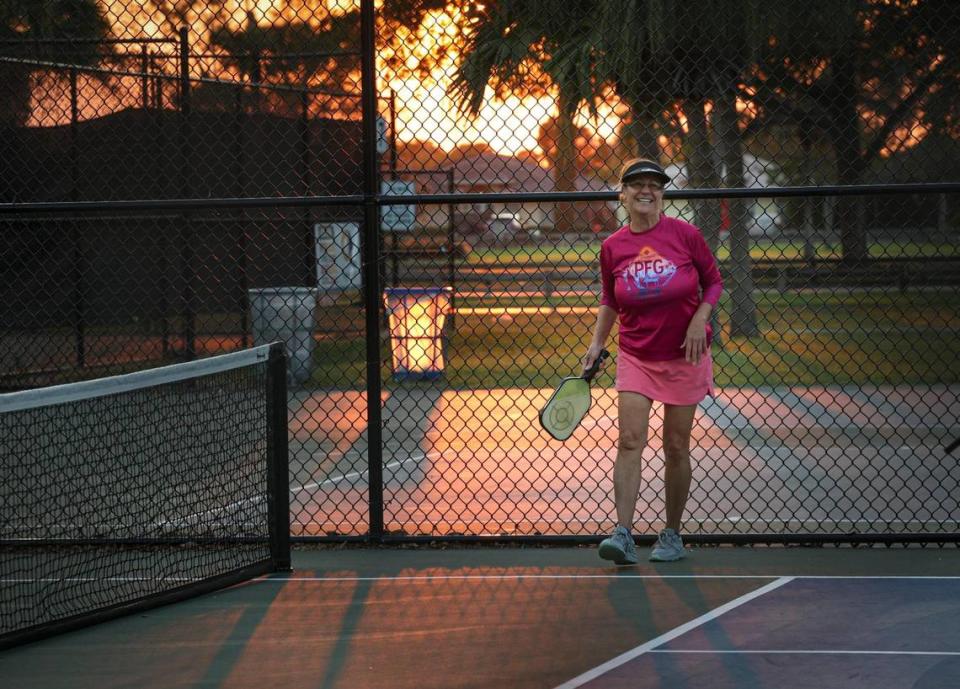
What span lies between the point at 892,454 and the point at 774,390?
3.78m

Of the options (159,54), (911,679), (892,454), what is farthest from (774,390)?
(911,679)

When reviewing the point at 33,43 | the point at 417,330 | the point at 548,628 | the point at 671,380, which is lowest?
the point at 548,628

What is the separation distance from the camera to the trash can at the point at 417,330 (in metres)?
14.5

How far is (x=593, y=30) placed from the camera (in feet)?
54.1

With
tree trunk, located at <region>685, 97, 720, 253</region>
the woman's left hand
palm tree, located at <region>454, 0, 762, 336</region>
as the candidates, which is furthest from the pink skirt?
tree trunk, located at <region>685, 97, 720, 253</region>

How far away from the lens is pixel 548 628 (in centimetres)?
Answer: 552

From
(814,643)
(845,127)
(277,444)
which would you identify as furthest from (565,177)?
(845,127)

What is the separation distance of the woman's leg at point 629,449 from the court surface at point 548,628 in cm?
33

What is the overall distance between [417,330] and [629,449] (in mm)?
8766

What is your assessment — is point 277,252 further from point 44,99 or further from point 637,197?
point 637,197

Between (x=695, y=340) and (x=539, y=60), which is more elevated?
(x=539, y=60)

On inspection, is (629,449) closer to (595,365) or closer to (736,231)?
(595,365)

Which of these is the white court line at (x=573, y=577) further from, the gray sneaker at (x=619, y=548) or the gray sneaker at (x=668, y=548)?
the gray sneaker at (x=668, y=548)

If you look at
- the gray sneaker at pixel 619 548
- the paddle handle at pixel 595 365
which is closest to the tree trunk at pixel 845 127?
the paddle handle at pixel 595 365
